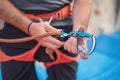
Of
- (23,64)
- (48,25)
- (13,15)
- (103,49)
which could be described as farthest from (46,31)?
(103,49)

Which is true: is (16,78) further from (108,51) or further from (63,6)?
(108,51)

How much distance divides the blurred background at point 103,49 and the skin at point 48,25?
1.15 feet

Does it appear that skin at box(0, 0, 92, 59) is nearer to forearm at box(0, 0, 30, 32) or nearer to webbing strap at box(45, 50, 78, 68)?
forearm at box(0, 0, 30, 32)

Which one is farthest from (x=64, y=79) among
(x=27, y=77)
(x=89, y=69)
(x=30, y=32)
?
(x=89, y=69)

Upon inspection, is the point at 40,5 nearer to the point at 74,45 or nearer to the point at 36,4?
the point at 36,4

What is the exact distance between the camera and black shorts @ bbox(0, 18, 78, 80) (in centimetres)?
122

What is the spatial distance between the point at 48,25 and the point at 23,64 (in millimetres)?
253

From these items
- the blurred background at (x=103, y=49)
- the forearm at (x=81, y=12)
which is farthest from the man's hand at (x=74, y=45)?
the blurred background at (x=103, y=49)

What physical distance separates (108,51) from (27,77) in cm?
124

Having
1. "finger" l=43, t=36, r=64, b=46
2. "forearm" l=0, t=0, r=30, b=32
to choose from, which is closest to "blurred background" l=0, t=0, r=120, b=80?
"forearm" l=0, t=0, r=30, b=32

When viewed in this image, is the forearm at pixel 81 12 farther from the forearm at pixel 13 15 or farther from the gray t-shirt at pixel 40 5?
the forearm at pixel 13 15

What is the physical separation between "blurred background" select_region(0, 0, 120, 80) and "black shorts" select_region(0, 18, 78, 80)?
9.6 inches

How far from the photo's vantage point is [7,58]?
1.25 m

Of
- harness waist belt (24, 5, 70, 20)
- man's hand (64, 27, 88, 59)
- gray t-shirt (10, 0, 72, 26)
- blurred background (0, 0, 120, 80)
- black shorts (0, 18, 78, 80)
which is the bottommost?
blurred background (0, 0, 120, 80)
